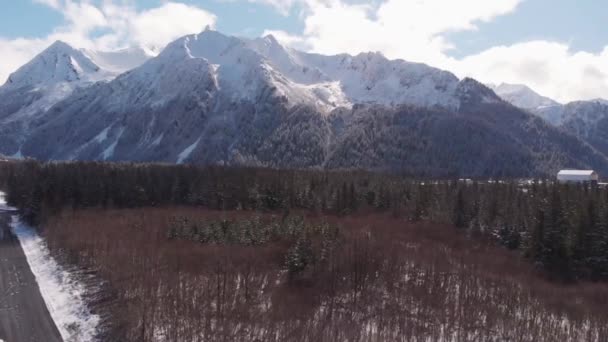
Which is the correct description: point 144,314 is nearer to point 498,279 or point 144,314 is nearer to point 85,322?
point 85,322

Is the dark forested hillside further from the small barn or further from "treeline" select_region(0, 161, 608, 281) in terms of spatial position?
the small barn

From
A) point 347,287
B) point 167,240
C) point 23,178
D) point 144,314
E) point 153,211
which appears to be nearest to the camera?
point 144,314

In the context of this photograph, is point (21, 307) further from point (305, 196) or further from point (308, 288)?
point (305, 196)

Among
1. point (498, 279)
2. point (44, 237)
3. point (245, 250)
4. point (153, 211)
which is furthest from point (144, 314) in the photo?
point (153, 211)

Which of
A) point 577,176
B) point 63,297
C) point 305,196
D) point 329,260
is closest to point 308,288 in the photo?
point 329,260

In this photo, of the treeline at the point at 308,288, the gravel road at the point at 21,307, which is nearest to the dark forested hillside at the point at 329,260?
the treeline at the point at 308,288

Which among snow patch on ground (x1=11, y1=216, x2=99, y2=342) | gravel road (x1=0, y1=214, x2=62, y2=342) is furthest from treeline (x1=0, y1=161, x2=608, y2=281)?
gravel road (x1=0, y1=214, x2=62, y2=342)
